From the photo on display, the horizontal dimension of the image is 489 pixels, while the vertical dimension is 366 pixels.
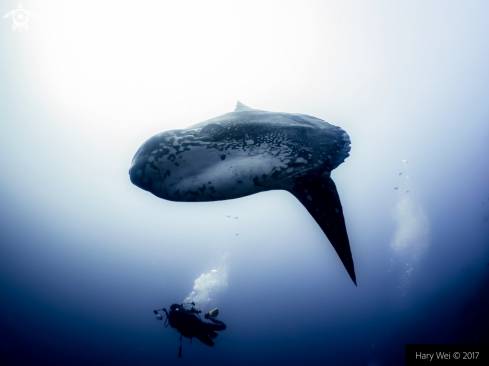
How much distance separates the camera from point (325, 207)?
6.02ft

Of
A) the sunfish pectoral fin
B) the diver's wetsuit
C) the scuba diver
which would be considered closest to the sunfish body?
the sunfish pectoral fin

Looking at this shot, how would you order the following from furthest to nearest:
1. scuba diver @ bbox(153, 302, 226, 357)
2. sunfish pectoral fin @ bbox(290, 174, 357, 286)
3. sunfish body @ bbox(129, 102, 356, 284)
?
scuba diver @ bbox(153, 302, 226, 357) < sunfish pectoral fin @ bbox(290, 174, 357, 286) < sunfish body @ bbox(129, 102, 356, 284)

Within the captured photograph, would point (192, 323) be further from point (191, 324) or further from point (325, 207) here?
point (325, 207)

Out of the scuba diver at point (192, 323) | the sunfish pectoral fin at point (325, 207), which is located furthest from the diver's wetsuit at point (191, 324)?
the sunfish pectoral fin at point (325, 207)

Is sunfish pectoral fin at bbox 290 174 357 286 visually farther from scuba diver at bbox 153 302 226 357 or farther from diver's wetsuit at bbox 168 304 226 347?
diver's wetsuit at bbox 168 304 226 347

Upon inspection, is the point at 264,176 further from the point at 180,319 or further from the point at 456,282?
the point at 456,282

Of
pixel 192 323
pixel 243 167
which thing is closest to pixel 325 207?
pixel 243 167

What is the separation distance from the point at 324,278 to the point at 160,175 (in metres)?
62.1

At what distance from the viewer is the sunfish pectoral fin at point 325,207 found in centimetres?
175

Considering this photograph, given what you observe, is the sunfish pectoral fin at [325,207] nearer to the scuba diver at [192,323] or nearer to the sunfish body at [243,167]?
the sunfish body at [243,167]

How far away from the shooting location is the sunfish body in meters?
1.61

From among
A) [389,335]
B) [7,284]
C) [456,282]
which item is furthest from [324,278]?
[7,284]

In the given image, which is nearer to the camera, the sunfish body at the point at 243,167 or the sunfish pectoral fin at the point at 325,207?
the sunfish body at the point at 243,167

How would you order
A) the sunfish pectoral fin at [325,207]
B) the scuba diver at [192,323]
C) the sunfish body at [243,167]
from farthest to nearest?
1. the scuba diver at [192,323]
2. the sunfish pectoral fin at [325,207]
3. the sunfish body at [243,167]
